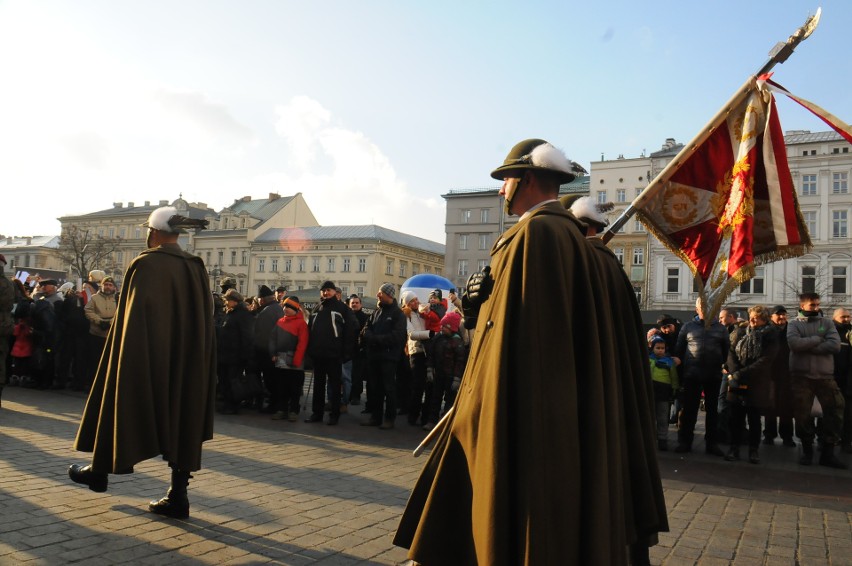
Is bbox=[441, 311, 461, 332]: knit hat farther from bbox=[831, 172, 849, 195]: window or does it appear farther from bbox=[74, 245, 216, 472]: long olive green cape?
bbox=[831, 172, 849, 195]: window

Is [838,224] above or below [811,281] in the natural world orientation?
above

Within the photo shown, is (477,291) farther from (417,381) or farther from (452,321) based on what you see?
(417,381)

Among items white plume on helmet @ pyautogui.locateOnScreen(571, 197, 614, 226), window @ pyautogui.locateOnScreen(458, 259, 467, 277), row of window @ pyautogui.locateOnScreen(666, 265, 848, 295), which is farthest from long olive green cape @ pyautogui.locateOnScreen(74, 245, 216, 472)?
window @ pyautogui.locateOnScreen(458, 259, 467, 277)

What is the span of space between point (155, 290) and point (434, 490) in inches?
121

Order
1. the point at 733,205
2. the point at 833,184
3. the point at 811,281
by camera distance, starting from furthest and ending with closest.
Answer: the point at 811,281 → the point at 833,184 → the point at 733,205

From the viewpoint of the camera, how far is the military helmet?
124 inches

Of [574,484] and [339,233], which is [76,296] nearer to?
[574,484]

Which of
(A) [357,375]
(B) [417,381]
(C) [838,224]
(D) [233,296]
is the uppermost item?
(C) [838,224]

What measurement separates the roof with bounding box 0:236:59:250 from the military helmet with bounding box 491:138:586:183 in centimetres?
11628

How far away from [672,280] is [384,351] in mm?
51790

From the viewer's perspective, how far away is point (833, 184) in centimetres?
5362

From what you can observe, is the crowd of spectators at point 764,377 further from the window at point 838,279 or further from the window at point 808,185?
the window at point 808,185

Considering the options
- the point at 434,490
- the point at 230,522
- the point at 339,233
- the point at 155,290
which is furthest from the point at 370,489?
the point at 339,233

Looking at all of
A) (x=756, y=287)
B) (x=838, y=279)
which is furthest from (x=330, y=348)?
(x=838, y=279)
